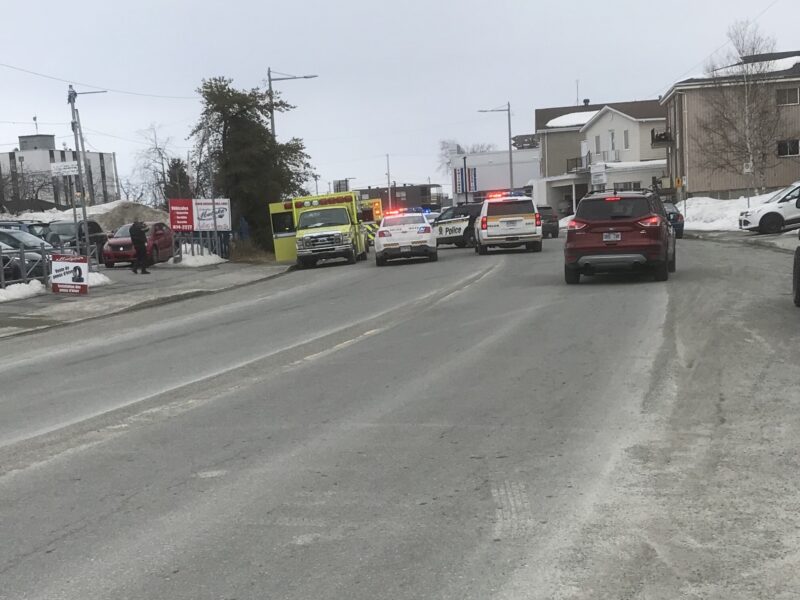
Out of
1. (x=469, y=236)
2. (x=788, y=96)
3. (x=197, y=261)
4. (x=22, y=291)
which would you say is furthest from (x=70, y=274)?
(x=788, y=96)

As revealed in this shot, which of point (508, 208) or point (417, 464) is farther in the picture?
point (508, 208)

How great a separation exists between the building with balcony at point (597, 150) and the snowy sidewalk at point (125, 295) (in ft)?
126

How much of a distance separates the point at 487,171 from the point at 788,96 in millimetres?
47309

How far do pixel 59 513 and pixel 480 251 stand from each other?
2513 centimetres

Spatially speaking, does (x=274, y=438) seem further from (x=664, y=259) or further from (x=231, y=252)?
(x=231, y=252)

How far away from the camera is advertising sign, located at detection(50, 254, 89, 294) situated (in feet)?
70.0

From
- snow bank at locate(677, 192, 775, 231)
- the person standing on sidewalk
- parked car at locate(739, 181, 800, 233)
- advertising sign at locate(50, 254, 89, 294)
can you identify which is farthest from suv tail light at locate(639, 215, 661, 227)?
snow bank at locate(677, 192, 775, 231)

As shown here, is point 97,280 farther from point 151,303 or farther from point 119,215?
point 119,215

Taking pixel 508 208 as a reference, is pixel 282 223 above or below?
below

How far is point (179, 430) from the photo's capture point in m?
7.04

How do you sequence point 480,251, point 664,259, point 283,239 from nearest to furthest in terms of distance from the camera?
point 664,259 → point 480,251 → point 283,239

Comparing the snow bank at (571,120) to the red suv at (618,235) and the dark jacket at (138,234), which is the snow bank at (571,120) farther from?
the red suv at (618,235)

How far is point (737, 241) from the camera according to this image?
3055 cm

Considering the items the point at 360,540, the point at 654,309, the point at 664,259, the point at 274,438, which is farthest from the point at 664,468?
the point at 664,259
